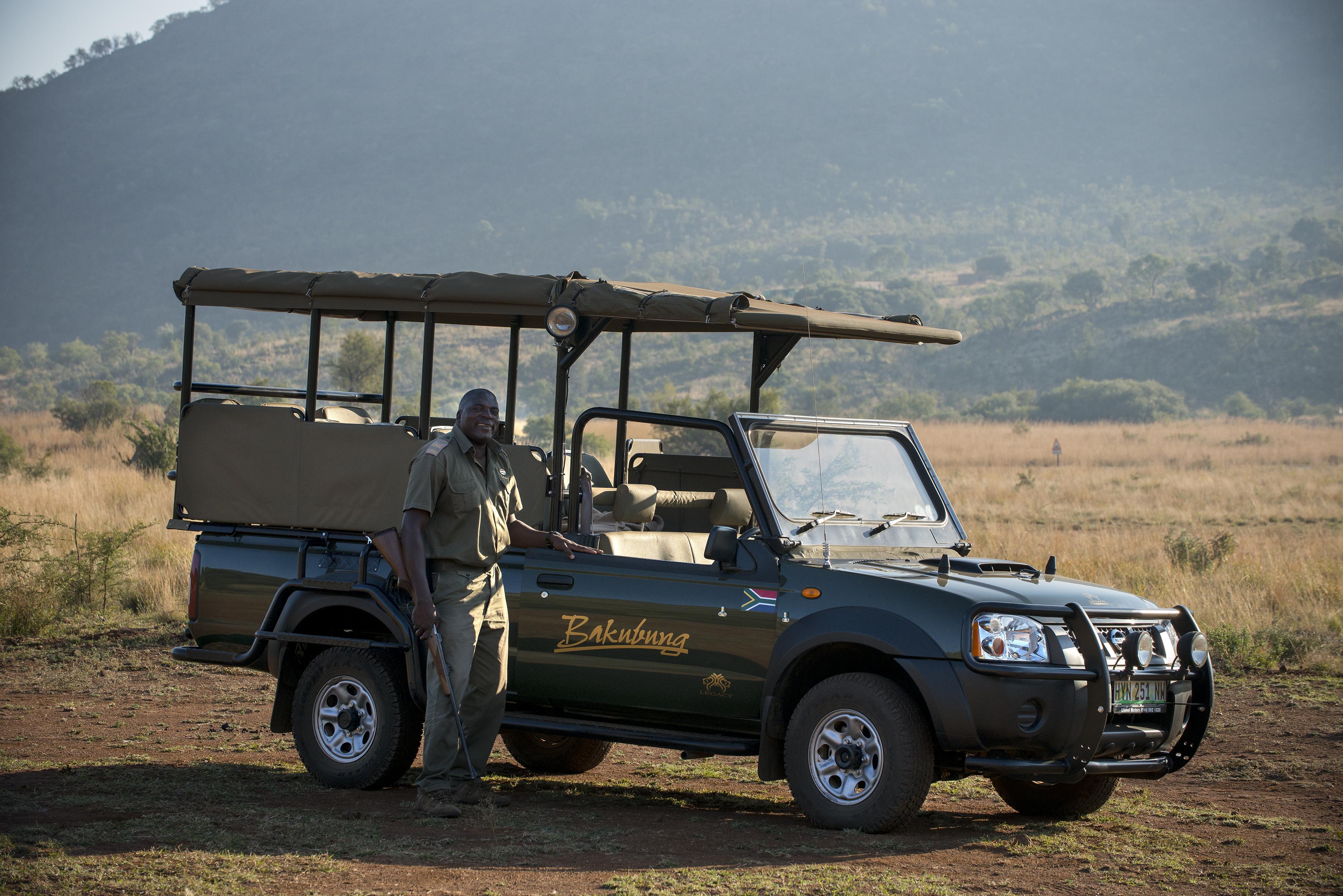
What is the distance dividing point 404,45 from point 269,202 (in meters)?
57.4

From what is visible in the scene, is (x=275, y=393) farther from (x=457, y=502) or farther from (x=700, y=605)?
(x=700, y=605)

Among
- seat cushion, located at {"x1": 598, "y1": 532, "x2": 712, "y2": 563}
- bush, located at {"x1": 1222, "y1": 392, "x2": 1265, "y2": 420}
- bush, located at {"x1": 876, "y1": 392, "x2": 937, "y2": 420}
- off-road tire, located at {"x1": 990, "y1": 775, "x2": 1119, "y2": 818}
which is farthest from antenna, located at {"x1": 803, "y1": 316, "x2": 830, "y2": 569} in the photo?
bush, located at {"x1": 1222, "y1": 392, "x2": 1265, "y2": 420}

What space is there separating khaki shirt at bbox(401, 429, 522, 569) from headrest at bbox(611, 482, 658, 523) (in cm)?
73

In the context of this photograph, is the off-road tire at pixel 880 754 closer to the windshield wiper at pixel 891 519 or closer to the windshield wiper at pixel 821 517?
the windshield wiper at pixel 821 517

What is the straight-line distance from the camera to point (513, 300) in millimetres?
6980

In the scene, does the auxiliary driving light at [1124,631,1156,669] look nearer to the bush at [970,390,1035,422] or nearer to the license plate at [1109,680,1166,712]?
the license plate at [1109,680,1166,712]

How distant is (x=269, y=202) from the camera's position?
13312 centimetres

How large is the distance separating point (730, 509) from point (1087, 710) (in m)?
2.33

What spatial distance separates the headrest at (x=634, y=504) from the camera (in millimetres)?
7082

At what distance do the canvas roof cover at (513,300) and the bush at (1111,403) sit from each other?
5669 cm

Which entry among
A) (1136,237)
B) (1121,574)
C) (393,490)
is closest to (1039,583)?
(393,490)

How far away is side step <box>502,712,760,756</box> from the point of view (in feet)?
20.6

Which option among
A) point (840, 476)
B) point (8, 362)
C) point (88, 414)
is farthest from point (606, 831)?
point (8, 362)

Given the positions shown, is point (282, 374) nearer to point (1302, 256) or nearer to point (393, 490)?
point (393, 490)
